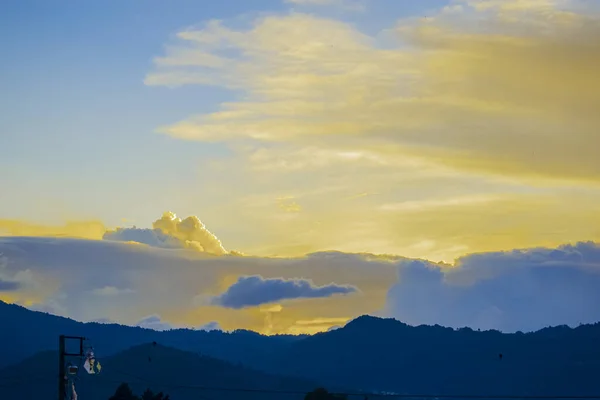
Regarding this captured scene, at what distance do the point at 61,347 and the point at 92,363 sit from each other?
401 centimetres

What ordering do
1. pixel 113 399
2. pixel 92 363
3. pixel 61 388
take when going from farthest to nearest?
pixel 113 399 < pixel 92 363 < pixel 61 388

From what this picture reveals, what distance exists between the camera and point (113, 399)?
15650 cm

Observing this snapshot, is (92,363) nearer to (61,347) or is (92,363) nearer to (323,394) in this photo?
(61,347)

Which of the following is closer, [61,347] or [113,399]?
[61,347]

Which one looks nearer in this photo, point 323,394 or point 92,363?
point 92,363

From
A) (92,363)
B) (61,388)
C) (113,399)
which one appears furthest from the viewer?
(113,399)

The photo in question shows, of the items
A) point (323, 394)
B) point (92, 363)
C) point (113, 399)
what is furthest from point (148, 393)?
point (92, 363)

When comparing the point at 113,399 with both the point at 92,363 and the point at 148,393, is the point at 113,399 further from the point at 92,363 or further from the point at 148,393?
the point at 92,363

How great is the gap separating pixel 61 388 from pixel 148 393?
293 ft

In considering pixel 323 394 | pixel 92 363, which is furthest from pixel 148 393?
pixel 92 363

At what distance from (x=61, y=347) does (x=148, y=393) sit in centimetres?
8659

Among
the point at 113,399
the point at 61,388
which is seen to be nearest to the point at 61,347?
the point at 61,388

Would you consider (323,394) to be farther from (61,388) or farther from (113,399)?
(61,388)

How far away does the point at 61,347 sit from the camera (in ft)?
265
